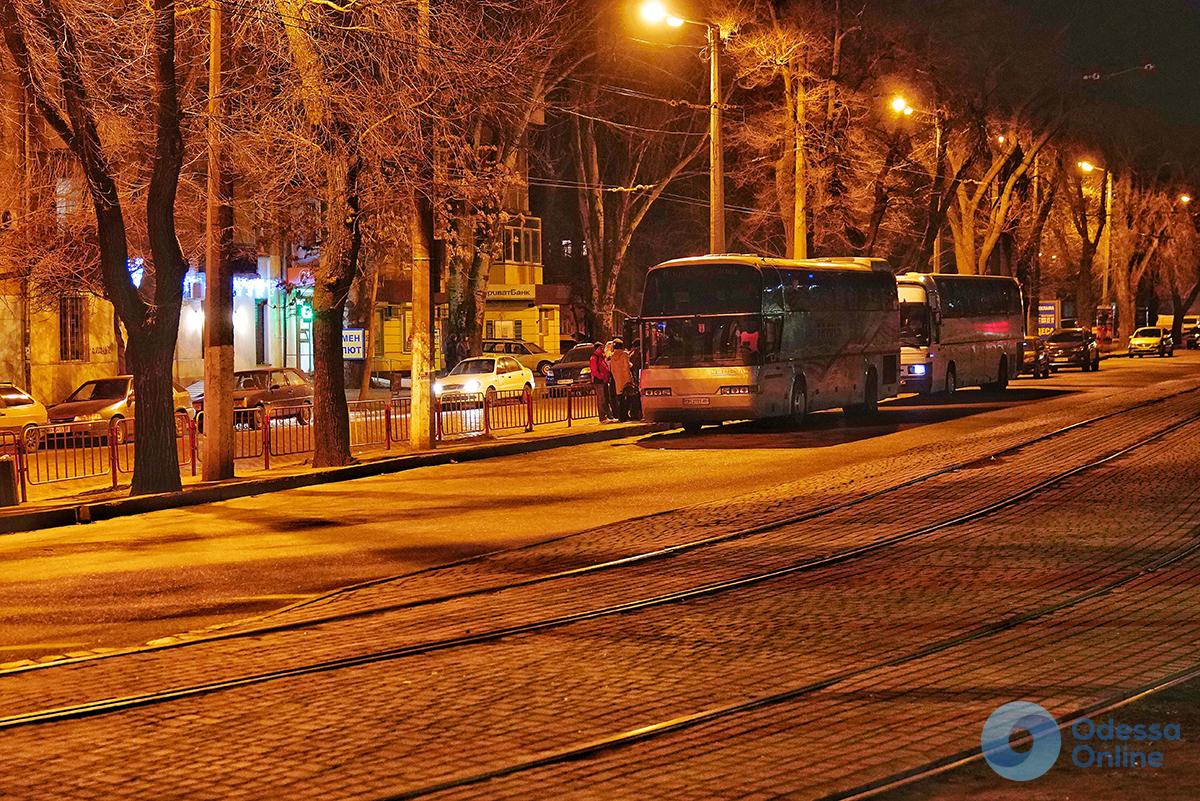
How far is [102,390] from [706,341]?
12.7 metres

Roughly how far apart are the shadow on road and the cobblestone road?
12.6m

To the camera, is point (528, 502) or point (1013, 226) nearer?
point (528, 502)

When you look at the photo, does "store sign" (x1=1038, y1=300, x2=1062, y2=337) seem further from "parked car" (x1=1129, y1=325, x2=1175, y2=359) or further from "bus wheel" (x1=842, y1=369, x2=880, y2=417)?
"bus wheel" (x1=842, y1=369, x2=880, y2=417)

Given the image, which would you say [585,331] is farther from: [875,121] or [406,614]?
[406,614]

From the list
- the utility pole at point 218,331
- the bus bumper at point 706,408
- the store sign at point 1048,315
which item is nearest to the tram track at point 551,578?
the utility pole at point 218,331

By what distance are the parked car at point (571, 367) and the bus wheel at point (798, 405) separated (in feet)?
52.2

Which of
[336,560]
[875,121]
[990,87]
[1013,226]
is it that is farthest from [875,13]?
[336,560]

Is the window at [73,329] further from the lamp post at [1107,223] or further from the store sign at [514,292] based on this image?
the lamp post at [1107,223]

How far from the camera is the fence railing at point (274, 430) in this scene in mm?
21656

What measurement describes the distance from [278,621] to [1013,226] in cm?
5999

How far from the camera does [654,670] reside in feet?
29.7

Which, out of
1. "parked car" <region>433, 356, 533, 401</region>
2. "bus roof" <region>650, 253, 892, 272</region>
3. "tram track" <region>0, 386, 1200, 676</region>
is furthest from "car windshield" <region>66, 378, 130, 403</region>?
"tram track" <region>0, 386, 1200, 676</region>

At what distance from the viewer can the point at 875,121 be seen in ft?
174

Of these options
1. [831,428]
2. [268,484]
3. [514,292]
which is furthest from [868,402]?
[514,292]
